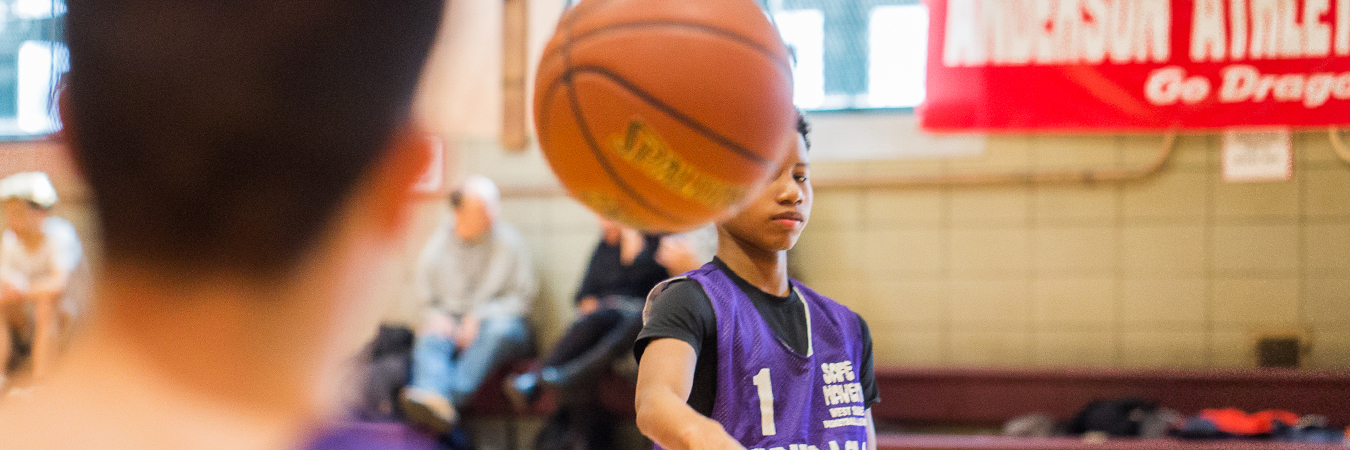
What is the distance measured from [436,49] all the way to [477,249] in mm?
5016

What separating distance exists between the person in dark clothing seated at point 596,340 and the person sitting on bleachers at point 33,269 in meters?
3.07

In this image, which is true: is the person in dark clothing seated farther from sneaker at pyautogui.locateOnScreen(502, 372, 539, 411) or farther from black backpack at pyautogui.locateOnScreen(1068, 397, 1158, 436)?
black backpack at pyautogui.locateOnScreen(1068, 397, 1158, 436)

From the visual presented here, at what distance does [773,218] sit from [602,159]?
43 cm

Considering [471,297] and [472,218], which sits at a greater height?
[472,218]

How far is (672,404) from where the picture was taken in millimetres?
1469

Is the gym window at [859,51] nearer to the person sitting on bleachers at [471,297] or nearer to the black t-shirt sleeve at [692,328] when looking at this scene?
the person sitting on bleachers at [471,297]

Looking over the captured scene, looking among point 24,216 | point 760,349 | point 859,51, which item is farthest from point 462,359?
point 760,349

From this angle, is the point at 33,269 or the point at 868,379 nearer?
the point at 868,379

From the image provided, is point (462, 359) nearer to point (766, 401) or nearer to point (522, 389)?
point (522, 389)

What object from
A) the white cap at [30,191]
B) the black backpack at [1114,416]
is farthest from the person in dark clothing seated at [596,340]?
the white cap at [30,191]

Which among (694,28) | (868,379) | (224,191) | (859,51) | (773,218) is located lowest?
(868,379)

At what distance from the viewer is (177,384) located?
404 millimetres

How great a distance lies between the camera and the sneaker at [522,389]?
15.5 feet

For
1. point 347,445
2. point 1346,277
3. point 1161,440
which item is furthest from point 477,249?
point 347,445
